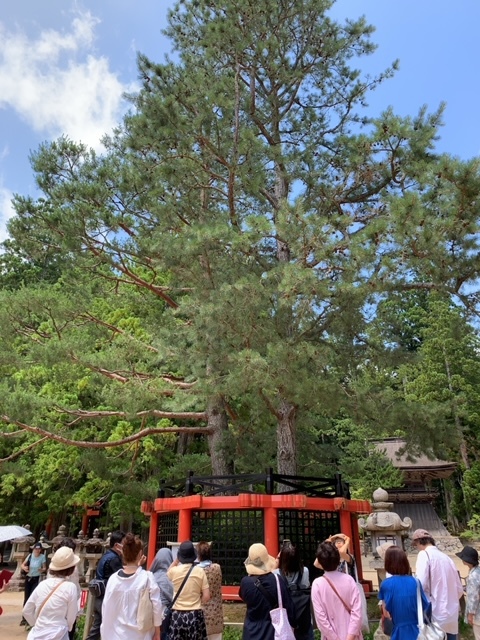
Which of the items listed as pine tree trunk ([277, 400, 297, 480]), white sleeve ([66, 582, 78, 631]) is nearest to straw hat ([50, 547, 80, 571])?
white sleeve ([66, 582, 78, 631])

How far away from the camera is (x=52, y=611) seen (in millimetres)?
2975

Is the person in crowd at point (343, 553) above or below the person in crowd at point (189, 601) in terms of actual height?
above

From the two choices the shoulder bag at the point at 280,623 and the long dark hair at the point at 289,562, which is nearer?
the shoulder bag at the point at 280,623

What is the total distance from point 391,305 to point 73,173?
6462 mm

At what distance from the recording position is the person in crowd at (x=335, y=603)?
2.82m

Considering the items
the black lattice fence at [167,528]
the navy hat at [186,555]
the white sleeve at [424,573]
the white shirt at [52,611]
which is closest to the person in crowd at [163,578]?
the navy hat at [186,555]

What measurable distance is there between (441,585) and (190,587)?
1.77 meters

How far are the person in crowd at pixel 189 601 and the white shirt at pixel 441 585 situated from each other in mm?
1567

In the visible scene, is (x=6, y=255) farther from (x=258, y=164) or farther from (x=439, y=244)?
(x=439, y=244)

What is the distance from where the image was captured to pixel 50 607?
298cm

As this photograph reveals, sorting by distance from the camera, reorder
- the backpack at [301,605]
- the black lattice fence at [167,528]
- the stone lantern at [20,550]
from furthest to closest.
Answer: the stone lantern at [20,550], the black lattice fence at [167,528], the backpack at [301,605]

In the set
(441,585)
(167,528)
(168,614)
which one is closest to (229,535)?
(167,528)

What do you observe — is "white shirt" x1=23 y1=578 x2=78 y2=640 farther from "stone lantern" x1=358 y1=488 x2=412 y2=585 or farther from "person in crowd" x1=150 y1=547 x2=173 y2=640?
"stone lantern" x1=358 y1=488 x2=412 y2=585

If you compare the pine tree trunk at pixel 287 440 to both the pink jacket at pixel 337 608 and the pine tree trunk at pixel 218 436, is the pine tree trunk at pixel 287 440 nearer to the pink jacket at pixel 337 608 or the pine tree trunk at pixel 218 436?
the pine tree trunk at pixel 218 436
